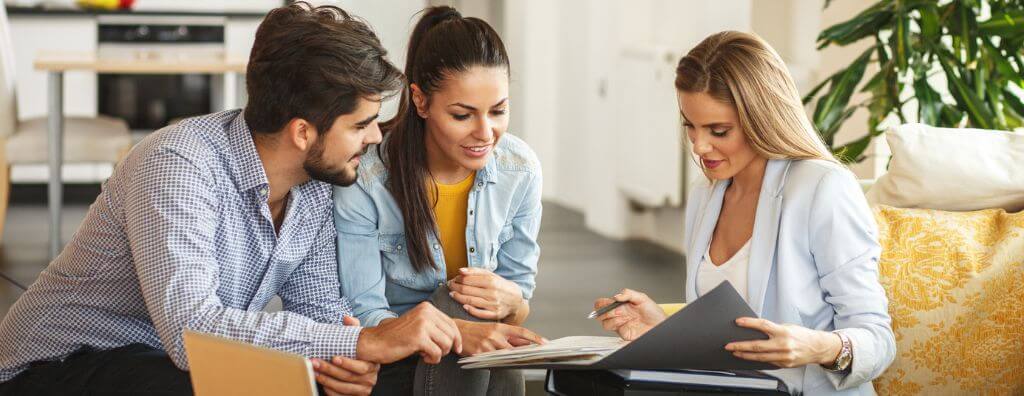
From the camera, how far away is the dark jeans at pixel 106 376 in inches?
70.4

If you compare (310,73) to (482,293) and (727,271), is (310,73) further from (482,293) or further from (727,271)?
(727,271)

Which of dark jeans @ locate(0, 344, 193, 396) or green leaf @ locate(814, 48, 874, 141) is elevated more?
green leaf @ locate(814, 48, 874, 141)

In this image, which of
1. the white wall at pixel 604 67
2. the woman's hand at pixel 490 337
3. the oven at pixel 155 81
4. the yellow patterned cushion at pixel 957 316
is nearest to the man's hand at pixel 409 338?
the woman's hand at pixel 490 337

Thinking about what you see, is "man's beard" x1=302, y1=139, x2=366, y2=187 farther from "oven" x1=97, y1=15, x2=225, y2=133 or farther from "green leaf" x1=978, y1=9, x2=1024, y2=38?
"oven" x1=97, y1=15, x2=225, y2=133

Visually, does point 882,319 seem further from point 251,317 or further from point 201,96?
point 201,96

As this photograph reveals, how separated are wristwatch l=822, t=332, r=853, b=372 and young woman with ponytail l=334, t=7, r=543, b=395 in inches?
19.6

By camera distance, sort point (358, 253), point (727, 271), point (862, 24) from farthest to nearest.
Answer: point (862, 24), point (358, 253), point (727, 271)

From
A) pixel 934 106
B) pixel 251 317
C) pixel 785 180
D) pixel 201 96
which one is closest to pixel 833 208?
pixel 785 180

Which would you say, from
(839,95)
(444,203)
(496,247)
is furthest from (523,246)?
(839,95)

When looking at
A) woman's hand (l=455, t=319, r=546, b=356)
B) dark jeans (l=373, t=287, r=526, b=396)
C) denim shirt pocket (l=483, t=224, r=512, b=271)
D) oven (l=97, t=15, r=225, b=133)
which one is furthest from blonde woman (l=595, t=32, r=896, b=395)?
oven (l=97, t=15, r=225, b=133)

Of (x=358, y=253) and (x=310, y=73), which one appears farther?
(x=358, y=253)

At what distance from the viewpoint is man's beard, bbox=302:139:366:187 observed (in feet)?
6.08

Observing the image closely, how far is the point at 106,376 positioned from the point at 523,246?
795 millimetres

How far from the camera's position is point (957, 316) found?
1.96 metres
